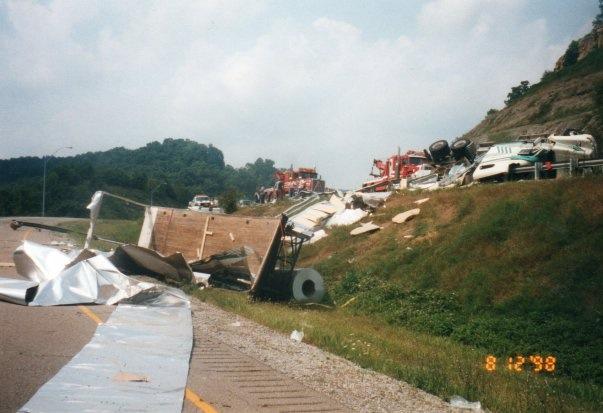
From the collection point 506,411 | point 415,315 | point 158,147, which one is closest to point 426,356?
point 506,411

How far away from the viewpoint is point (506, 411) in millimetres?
6012

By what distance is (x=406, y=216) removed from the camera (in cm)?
2011

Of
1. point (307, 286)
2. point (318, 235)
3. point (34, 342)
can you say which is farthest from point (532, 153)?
point (34, 342)

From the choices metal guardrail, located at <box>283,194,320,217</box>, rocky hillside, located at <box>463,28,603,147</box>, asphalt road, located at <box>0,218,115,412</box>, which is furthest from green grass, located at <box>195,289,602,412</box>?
rocky hillside, located at <box>463,28,603,147</box>

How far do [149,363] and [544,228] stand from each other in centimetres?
1159

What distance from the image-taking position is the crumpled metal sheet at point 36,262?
12.3 m

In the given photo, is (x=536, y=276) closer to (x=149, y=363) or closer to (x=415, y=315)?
(x=415, y=315)

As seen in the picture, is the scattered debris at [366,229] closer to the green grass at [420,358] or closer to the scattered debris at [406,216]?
the scattered debris at [406,216]

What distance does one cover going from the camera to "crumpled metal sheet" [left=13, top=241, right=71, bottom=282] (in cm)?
1229

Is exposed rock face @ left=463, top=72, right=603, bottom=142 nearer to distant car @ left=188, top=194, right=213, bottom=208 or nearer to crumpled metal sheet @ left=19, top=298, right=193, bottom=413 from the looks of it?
distant car @ left=188, top=194, right=213, bottom=208

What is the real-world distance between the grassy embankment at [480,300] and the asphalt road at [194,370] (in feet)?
6.31

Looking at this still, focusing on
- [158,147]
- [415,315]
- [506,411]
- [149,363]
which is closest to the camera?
[506,411]

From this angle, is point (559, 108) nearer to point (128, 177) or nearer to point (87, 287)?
point (87, 287)

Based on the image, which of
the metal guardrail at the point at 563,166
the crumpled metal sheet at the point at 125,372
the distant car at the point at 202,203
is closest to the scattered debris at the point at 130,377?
the crumpled metal sheet at the point at 125,372
